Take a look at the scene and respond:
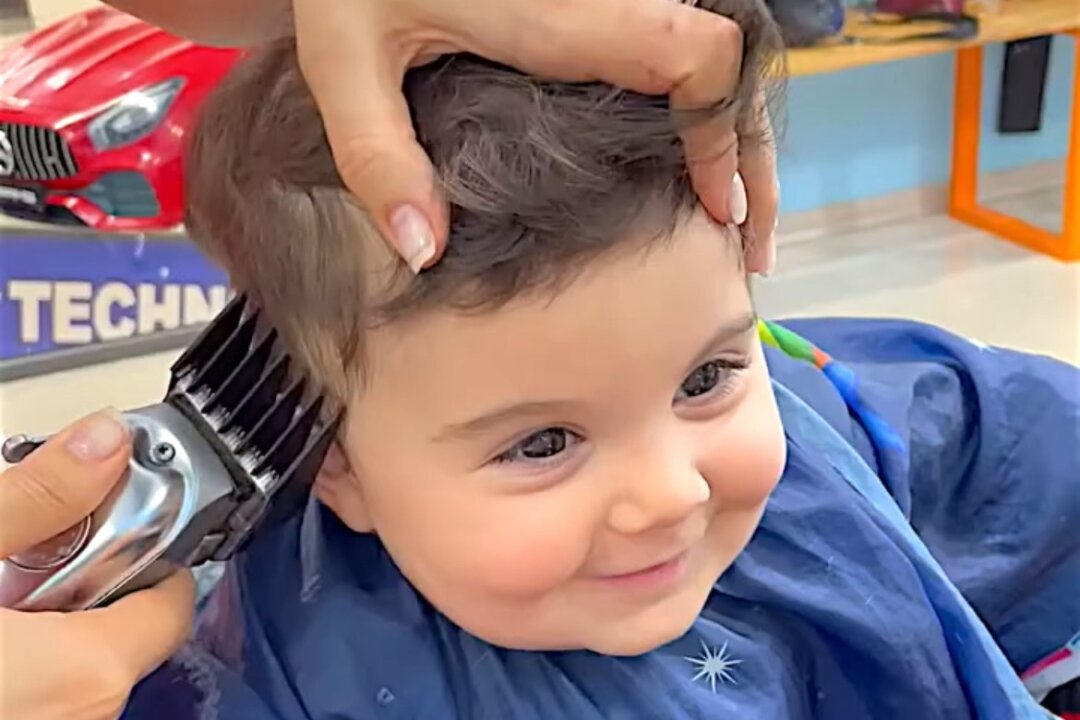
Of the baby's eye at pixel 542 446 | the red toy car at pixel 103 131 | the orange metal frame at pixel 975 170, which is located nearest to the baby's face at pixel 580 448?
the baby's eye at pixel 542 446

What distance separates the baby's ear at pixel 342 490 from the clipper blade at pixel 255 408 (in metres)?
0.02

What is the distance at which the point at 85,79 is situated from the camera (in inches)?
60.4

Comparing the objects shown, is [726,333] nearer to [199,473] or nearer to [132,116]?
[199,473]

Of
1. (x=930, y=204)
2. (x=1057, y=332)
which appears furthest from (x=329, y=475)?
(x=930, y=204)

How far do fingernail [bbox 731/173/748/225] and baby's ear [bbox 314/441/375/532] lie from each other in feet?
0.71

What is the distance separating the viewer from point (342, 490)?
75cm

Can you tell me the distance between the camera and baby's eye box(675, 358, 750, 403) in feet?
2.27

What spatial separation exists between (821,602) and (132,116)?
0.94 m

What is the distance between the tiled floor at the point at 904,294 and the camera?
162cm

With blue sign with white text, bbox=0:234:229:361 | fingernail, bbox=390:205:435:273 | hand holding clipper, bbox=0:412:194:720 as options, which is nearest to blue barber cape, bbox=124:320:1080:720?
hand holding clipper, bbox=0:412:194:720

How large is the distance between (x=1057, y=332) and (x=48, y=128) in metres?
1.14

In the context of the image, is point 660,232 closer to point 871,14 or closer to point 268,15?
point 268,15

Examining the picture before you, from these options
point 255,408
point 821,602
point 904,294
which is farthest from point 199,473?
point 904,294

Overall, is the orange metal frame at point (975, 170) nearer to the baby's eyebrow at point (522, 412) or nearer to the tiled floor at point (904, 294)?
the tiled floor at point (904, 294)
